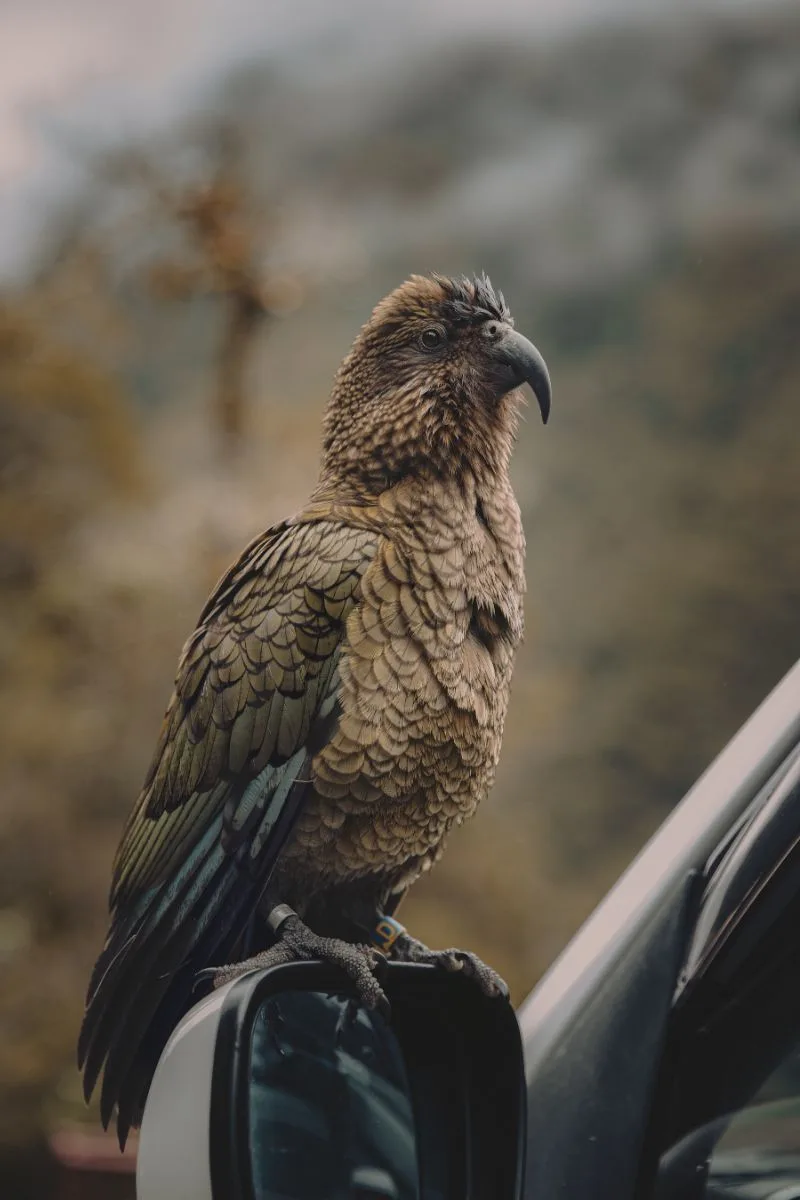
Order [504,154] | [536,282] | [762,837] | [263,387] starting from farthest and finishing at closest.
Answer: [504,154] → [536,282] → [263,387] → [762,837]

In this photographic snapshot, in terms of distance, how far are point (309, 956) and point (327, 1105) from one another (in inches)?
7.6

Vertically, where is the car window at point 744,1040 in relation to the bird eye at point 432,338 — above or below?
below

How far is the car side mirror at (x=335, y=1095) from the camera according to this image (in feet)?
1.78

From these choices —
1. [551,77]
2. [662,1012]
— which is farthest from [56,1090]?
[551,77]

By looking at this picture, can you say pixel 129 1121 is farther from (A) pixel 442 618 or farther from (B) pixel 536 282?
(B) pixel 536 282

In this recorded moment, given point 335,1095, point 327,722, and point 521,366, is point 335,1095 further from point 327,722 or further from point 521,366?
point 521,366

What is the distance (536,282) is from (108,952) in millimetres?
6698

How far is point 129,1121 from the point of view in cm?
Result: 94

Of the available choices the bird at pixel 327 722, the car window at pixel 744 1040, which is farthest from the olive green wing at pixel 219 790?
the car window at pixel 744 1040

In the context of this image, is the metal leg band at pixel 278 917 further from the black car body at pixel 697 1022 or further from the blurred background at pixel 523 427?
the blurred background at pixel 523 427

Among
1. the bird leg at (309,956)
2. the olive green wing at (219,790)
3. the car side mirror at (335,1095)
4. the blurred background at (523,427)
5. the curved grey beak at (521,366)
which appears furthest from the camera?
the blurred background at (523,427)

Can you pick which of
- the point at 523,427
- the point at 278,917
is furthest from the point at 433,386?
the point at 523,427

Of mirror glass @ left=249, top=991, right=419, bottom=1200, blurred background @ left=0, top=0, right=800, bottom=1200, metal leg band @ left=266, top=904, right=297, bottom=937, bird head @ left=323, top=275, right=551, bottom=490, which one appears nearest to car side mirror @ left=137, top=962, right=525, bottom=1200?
mirror glass @ left=249, top=991, right=419, bottom=1200

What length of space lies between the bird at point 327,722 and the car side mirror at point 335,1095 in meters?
0.07
